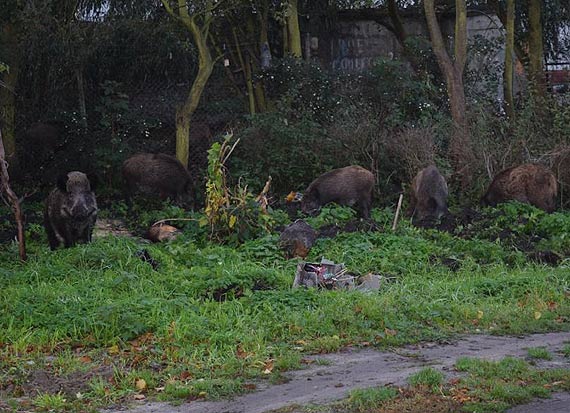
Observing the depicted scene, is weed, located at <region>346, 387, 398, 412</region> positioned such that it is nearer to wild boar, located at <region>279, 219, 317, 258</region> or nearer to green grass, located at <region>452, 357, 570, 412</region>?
green grass, located at <region>452, 357, 570, 412</region>

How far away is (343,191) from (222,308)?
24.2ft

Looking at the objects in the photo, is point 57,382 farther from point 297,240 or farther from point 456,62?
point 456,62

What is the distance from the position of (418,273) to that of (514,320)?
2.50 m

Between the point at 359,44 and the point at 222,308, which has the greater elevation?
the point at 359,44

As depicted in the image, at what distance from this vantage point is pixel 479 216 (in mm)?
15633

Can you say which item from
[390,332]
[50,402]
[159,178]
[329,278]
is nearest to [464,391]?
[390,332]

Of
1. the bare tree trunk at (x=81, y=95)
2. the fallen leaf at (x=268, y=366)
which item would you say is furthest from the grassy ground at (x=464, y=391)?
the bare tree trunk at (x=81, y=95)

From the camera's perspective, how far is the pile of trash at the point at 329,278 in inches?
433

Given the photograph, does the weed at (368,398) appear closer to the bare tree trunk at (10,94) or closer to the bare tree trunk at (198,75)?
the bare tree trunk at (198,75)

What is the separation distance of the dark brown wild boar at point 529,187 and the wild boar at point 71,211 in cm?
736

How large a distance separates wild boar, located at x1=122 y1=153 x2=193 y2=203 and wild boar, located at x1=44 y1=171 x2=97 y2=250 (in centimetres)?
461

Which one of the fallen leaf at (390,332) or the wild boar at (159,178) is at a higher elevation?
the wild boar at (159,178)

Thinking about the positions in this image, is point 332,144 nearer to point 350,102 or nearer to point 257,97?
point 350,102

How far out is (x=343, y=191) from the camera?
16.7m
